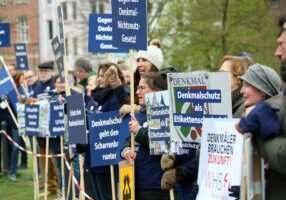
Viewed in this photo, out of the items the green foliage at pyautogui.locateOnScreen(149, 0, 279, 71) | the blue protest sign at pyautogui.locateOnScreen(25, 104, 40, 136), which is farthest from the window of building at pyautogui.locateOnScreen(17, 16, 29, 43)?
the blue protest sign at pyautogui.locateOnScreen(25, 104, 40, 136)

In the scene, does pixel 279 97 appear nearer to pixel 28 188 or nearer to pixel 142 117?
pixel 142 117

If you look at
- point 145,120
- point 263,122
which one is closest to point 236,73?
point 145,120

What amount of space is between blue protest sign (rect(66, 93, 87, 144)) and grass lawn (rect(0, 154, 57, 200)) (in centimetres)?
370

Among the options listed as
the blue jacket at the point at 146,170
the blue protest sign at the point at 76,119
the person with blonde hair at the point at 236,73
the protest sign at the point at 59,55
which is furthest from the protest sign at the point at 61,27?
the person with blonde hair at the point at 236,73

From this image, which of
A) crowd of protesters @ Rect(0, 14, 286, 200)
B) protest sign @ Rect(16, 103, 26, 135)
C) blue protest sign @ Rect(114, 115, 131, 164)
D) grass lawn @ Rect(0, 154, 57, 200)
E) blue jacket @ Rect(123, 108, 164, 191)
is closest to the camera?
crowd of protesters @ Rect(0, 14, 286, 200)

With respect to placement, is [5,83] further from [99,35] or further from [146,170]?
[146,170]

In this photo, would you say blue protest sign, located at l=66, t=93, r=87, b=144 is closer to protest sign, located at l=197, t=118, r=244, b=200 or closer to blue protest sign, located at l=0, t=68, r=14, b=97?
protest sign, located at l=197, t=118, r=244, b=200

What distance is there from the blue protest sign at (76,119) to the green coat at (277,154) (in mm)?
3684

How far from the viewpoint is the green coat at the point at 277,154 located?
3.45 metres

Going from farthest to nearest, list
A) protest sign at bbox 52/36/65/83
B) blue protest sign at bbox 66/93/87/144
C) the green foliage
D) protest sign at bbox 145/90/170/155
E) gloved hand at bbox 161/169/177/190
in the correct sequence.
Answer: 1. the green foliage
2. protest sign at bbox 52/36/65/83
3. blue protest sign at bbox 66/93/87/144
4. protest sign at bbox 145/90/170/155
5. gloved hand at bbox 161/169/177/190

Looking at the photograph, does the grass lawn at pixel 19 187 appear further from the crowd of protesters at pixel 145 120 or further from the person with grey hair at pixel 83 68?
the person with grey hair at pixel 83 68

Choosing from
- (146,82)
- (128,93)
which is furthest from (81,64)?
(146,82)

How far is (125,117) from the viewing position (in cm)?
698

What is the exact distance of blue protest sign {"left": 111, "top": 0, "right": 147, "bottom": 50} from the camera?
627cm
